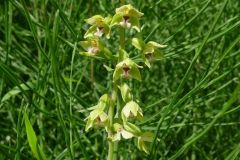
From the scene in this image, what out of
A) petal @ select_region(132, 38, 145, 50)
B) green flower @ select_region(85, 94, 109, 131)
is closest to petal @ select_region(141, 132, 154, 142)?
green flower @ select_region(85, 94, 109, 131)

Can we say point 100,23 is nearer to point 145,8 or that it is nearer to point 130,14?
point 130,14

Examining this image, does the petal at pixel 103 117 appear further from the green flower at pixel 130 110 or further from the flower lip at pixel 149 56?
the flower lip at pixel 149 56

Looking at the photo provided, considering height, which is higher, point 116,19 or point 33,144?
point 116,19

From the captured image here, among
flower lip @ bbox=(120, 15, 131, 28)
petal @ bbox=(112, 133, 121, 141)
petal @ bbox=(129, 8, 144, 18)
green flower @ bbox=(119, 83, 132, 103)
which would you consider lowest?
petal @ bbox=(112, 133, 121, 141)

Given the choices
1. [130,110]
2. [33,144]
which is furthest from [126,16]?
[33,144]

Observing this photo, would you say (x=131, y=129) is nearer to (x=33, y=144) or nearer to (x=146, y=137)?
(x=146, y=137)

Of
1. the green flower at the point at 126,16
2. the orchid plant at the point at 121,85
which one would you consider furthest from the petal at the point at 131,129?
the green flower at the point at 126,16

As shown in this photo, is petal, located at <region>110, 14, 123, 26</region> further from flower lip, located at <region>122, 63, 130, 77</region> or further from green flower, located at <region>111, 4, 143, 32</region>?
flower lip, located at <region>122, 63, 130, 77</region>
